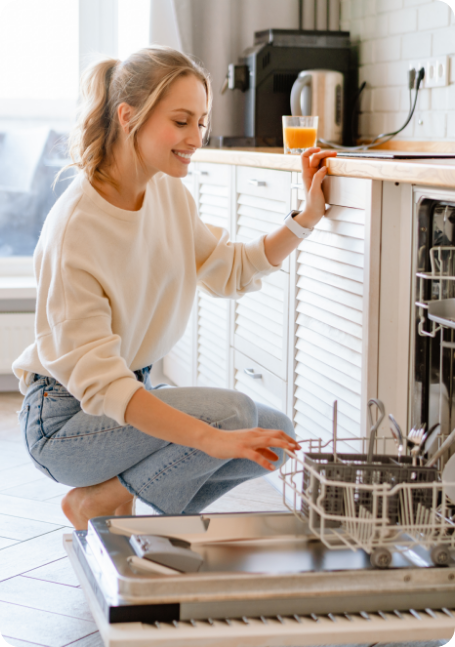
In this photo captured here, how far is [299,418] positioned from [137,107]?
0.91 m

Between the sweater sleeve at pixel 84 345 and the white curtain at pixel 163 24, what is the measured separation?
1.92 metres

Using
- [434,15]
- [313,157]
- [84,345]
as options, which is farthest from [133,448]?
[434,15]

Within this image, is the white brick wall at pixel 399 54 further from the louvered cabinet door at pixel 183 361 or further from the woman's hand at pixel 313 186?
the louvered cabinet door at pixel 183 361

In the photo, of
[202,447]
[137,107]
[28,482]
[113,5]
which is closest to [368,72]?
[113,5]

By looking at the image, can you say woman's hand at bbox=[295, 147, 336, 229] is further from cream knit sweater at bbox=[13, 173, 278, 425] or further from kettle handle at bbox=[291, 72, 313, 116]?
kettle handle at bbox=[291, 72, 313, 116]

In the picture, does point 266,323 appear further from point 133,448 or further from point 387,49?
point 387,49

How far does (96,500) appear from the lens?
151cm

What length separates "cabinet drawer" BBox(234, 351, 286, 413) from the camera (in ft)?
6.85

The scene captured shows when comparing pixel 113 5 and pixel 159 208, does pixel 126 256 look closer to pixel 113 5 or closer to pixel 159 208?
pixel 159 208

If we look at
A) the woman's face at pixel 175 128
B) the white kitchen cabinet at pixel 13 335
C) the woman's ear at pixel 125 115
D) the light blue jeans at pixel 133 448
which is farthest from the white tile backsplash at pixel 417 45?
the white kitchen cabinet at pixel 13 335

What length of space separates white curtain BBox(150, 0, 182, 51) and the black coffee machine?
1.20 feet

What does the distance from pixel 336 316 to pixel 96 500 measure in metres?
0.66

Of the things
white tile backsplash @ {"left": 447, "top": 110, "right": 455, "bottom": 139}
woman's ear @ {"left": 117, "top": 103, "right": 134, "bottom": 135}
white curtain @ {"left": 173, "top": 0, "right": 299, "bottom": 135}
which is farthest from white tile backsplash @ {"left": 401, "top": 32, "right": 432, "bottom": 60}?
woman's ear @ {"left": 117, "top": 103, "right": 134, "bottom": 135}

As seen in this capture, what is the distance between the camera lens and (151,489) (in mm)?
1420
